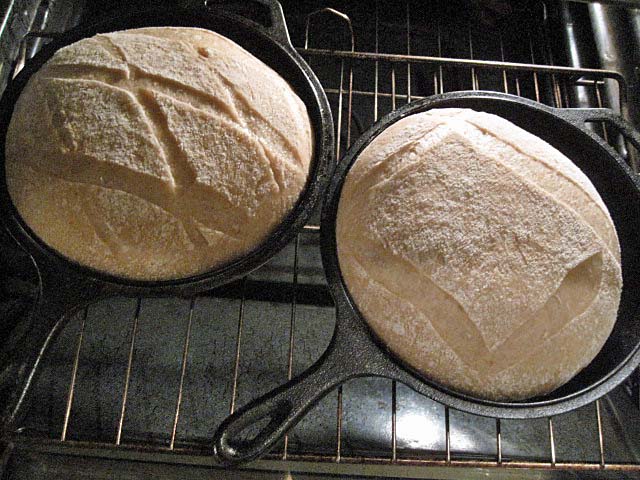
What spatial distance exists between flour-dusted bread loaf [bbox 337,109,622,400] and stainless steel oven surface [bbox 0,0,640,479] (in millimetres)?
213

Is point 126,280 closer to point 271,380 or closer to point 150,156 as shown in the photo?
point 150,156

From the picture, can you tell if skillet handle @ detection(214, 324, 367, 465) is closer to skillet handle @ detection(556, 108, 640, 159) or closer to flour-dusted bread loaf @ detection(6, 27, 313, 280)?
flour-dusted bread loaf @ detection(6, 27, 313, 280)

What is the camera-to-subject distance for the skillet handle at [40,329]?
0.82 m

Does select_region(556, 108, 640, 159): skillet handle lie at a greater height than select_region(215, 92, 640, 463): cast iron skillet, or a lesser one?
greater

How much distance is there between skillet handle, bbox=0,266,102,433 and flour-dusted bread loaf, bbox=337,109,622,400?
1.66 ft

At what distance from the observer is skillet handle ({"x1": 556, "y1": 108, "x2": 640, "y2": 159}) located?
1.02 metres

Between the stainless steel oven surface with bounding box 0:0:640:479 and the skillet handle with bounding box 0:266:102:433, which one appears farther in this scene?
the stainless steel oven surface with bounding box 0:0:640:479

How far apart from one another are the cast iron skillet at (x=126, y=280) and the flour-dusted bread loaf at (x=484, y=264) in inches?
6.2

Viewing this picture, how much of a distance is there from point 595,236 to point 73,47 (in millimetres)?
1068

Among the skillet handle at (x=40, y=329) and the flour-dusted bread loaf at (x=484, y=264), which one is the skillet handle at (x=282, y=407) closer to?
the flour-dusted bread loaf at (x=484, y=264)

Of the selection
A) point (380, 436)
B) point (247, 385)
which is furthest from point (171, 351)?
point (380, 436)

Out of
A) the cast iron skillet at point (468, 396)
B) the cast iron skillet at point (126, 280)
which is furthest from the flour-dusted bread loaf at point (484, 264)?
the cast iron skillet at point (126, 280)

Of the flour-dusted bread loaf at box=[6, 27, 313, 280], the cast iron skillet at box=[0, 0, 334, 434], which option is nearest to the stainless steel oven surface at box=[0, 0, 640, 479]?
the cast iron skillet at box=[0, 0, 334, 434]

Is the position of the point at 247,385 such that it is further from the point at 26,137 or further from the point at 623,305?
the point at 623,305
